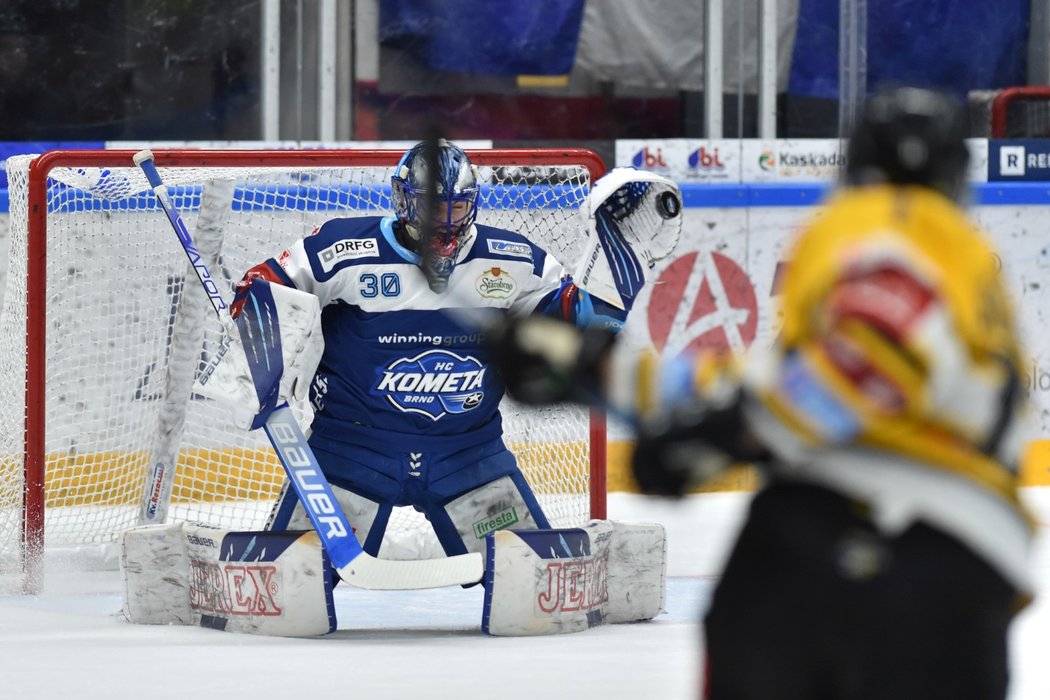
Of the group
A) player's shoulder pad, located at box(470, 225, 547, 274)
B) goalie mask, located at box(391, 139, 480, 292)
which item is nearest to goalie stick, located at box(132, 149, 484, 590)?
goalie mask, located at box(391, 139, 480, 292)

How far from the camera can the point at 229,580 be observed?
3801 millimetres

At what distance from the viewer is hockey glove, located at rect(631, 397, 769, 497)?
1654mm

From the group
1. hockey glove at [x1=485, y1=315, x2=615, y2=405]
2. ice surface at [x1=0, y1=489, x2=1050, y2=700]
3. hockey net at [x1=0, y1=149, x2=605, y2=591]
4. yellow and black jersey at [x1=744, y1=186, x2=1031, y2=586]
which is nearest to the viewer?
yellow and black jersey at [x1=744, y1=186, x2=1031, y2=586]

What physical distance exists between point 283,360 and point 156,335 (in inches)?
55.7

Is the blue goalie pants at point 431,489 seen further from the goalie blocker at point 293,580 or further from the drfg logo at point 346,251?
the drfg logo at point 346,251

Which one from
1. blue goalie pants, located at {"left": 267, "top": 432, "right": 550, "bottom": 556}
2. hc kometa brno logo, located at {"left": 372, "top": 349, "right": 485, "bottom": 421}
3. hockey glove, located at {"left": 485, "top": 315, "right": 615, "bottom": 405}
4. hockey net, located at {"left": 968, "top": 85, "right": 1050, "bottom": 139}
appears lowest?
blue goalie pants, located at {"left": 267, "top": 432, "right": 550, "bottom": 556}

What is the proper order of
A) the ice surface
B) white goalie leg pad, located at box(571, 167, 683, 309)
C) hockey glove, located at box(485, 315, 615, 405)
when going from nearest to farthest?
hockey glove, located at box(485, 315, 615, 405) < the ice surface < white goalie leg pad, located at box(571, 167, 683, 309)

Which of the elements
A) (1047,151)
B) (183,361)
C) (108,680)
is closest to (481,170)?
(183,361)

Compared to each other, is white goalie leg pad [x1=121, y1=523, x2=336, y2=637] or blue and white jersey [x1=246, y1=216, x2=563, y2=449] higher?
blue and white jersey [x1=246, y1=216, x2=563, y2=449]

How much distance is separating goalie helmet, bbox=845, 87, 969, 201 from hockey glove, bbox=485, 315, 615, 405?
296 millimetres

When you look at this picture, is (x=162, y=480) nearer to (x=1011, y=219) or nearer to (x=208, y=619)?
(x=208, y=619)

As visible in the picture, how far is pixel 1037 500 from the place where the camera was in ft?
19.9

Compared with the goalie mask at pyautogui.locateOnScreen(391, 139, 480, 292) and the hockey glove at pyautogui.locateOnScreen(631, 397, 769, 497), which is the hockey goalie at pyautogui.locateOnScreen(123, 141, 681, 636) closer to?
the goalie mask at pyautogui.locateOnScreen(391, 139, 480, 292)

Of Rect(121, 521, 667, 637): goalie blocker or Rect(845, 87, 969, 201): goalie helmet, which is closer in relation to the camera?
Rect(845, 87, 969, 201): goalie helmet
